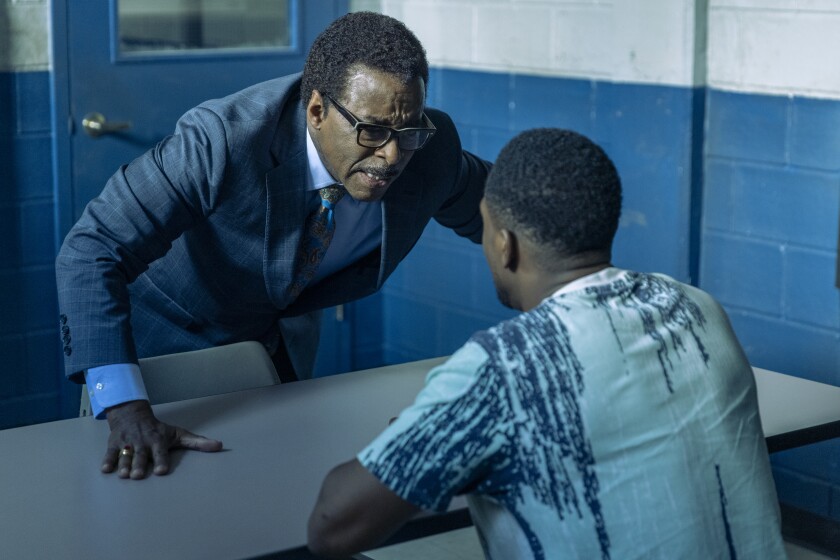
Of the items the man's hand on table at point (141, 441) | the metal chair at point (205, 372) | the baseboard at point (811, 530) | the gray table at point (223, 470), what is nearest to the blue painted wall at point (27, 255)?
the metal chair at point (205, 372)

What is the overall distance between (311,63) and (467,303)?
1.82 m

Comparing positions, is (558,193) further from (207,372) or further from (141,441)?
(207,372)

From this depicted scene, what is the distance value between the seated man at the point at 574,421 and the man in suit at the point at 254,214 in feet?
Answer: 2.06

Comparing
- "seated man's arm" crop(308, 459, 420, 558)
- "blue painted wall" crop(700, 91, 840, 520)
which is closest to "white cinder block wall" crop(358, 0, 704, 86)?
"blue painted wall" crop(700, 91, 840, 520)

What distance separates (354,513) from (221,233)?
1.05 m

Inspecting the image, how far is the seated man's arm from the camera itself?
4.25 ft

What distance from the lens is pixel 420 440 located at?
1.26 metres

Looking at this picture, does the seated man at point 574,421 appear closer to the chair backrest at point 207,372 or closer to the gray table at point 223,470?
the gray table at point 223,470

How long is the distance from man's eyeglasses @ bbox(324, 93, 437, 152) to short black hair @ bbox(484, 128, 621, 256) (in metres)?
0.74

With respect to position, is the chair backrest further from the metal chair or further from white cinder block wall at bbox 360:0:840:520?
white cinder block wall at bbox 360:0:840:520

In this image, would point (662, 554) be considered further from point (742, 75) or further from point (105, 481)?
point (742, 75)

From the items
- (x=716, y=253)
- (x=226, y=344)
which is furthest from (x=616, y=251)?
(x=226, y=344)

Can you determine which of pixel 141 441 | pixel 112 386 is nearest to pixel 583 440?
pixel 141 441

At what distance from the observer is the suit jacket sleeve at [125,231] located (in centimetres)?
200
